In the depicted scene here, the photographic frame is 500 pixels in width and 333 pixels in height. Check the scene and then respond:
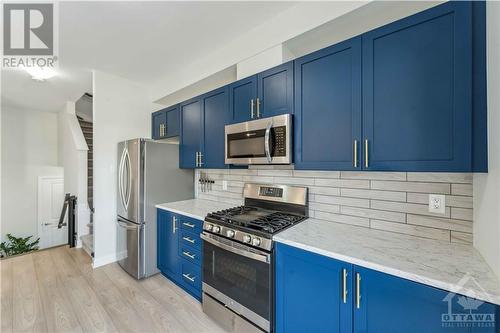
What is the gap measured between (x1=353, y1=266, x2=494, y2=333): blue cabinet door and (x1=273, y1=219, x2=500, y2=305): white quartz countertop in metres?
0.05

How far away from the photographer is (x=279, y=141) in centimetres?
188

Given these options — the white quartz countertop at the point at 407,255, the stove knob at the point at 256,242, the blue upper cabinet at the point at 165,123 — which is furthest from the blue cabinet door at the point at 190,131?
the white quartz countertop at the point at 407,255

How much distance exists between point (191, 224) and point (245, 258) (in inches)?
33.8

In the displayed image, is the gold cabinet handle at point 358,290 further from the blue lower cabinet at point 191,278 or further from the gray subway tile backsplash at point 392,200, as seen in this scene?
the blue lower cabinet at point 191,278

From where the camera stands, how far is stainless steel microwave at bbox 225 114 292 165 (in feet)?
6.02

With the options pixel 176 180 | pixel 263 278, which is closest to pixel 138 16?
pixel 176 180

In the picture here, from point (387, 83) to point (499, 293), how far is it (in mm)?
A: 1143

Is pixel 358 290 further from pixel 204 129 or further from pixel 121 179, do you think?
pixel 121 179

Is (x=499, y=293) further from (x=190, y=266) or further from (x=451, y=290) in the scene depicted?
(x=190, y=266)

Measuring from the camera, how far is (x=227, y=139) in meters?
2.31

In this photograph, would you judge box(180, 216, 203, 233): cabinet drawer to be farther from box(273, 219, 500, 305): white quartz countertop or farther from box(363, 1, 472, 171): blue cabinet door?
box(363, 1, 472, 171): blue cabinet door

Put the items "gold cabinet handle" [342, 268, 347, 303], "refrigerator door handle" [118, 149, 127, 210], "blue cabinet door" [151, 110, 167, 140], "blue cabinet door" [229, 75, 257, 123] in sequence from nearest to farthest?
"gold cabinet handle" [342, 268, 347, 303] < "blue cabinet door" [229, 75, 257, 123] < "refrigerator door handle" [118, 149, 127, 210] < "blue cabinet door" [151, 110, 167, 140]

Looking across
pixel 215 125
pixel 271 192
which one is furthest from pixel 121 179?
pixel 271 192

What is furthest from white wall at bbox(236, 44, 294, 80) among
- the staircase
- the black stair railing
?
the black stair railing
